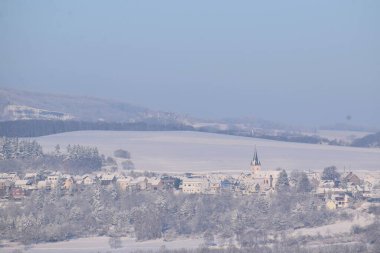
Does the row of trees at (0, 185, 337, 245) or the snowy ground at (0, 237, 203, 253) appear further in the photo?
the row of trees at (0, 185, 337, 245)

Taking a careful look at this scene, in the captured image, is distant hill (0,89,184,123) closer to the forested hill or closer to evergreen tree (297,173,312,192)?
the forested hill

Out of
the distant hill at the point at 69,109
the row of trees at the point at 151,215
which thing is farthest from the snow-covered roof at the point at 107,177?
the distant hill at the point at 69,109

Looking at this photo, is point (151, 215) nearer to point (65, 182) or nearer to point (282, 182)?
point (65, 182)

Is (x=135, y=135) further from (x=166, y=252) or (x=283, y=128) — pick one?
(x=166, y=252)

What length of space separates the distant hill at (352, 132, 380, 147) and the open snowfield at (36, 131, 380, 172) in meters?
1.90

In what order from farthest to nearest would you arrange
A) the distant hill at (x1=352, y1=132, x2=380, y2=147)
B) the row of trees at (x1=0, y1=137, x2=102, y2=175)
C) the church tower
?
1. the distant hill at (x1=352, y1=132, x2=380, y2=147)
2. the church tower
3. the row of trees at (x1=0, y1=137, x2=102, y2=175)

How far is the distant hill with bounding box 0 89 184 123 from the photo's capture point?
45969mm

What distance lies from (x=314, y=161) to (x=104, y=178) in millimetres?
8149

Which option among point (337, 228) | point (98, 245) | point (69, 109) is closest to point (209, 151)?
point (337, 228)

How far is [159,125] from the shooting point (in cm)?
4756

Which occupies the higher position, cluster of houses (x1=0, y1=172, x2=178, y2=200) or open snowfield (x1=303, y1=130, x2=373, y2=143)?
open snowfield (x1=303, y1=130, x2=373, y2=143)

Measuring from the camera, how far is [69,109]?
55.2 m

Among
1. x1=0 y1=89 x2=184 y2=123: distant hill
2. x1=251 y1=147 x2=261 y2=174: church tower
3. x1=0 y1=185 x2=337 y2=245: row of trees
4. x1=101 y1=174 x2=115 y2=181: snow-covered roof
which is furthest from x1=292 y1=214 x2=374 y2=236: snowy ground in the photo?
x1=0 y1=89 x2=184 y2=123: distant hill

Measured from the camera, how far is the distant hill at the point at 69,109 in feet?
151
